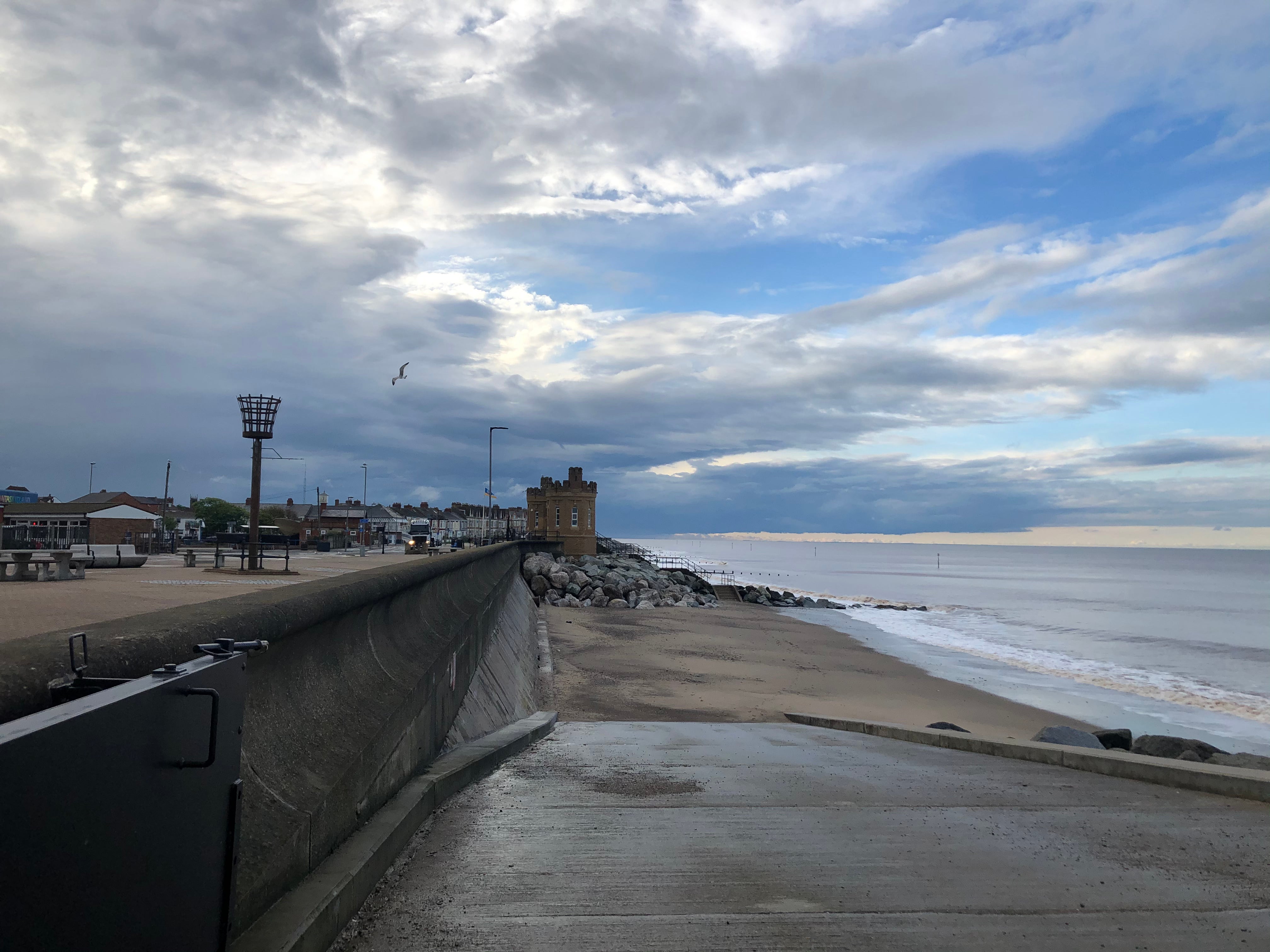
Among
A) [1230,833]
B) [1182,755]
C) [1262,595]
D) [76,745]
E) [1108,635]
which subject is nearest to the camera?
[76,745]

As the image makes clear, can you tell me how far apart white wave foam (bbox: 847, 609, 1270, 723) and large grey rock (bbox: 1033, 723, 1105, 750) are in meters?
11.9

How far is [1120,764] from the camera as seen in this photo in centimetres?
661

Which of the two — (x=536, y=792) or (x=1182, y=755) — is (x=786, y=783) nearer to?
(x=536, y=792)

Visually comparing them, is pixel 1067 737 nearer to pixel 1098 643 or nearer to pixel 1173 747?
pixel 1173 747

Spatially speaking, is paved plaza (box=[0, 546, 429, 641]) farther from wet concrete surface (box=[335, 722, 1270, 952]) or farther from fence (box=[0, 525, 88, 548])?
fence (box=[0, 525, 88, 548])

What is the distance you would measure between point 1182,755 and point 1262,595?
259 feet

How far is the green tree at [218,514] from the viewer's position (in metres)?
83.4

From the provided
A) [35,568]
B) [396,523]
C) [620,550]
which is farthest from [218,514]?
[35,568]

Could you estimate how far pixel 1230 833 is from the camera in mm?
4945

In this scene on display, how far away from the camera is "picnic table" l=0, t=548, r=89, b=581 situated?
563 inches

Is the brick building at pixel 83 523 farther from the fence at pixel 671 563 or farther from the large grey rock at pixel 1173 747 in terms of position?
the fence at pixel 671 563

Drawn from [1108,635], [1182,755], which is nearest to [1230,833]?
[1182,755]

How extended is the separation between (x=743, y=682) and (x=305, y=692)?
18.4 metres

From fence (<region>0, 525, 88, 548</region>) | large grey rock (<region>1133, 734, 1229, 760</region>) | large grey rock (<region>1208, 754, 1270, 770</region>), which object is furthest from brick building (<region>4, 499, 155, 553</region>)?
large grey rock (<region>1208, 754, 1270, 770</region>)
